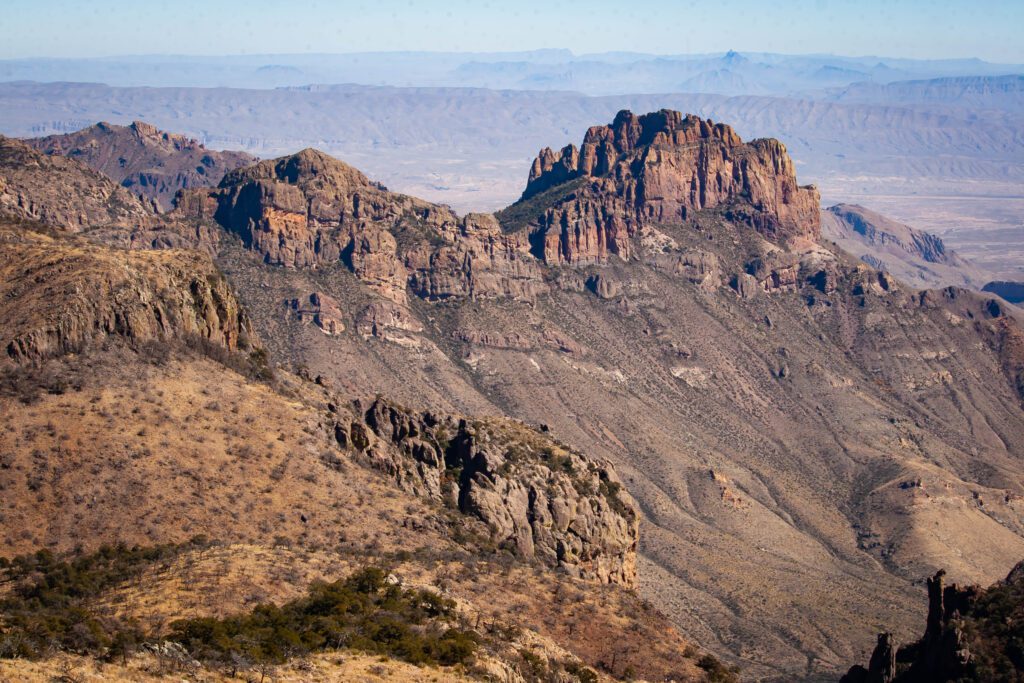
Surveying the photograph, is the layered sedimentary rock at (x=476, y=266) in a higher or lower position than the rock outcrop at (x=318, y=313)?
higher

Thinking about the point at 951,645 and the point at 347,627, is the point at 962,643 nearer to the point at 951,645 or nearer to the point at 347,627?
the point at 951,645

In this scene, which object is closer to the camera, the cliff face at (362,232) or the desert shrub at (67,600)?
the desert shrub at (67,600)

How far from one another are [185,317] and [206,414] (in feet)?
28.1

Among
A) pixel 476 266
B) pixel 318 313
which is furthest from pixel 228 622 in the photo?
pixel 476 266

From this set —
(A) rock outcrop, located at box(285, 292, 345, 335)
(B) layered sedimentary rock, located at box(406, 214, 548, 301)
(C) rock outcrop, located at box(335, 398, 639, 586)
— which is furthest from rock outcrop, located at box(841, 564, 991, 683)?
(B) layered sedimentary rock, located at box(406, 214, 548, 301)

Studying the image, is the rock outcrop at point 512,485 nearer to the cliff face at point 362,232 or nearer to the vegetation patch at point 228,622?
the vegetation patch at point 228,622

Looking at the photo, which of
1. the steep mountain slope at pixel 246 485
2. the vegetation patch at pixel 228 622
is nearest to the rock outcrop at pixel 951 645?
the steep mountain slope at pixel 246 485

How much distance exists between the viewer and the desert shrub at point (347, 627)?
47344 millimetres

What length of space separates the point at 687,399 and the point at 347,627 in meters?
132

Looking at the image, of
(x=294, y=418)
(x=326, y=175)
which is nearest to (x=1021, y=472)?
(x=326, y=175)

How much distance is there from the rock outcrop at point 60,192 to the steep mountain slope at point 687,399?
48.1 ft

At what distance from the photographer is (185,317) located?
77625 mm

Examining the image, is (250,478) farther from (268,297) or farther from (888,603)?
(268,297)

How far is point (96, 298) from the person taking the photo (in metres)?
73.1
